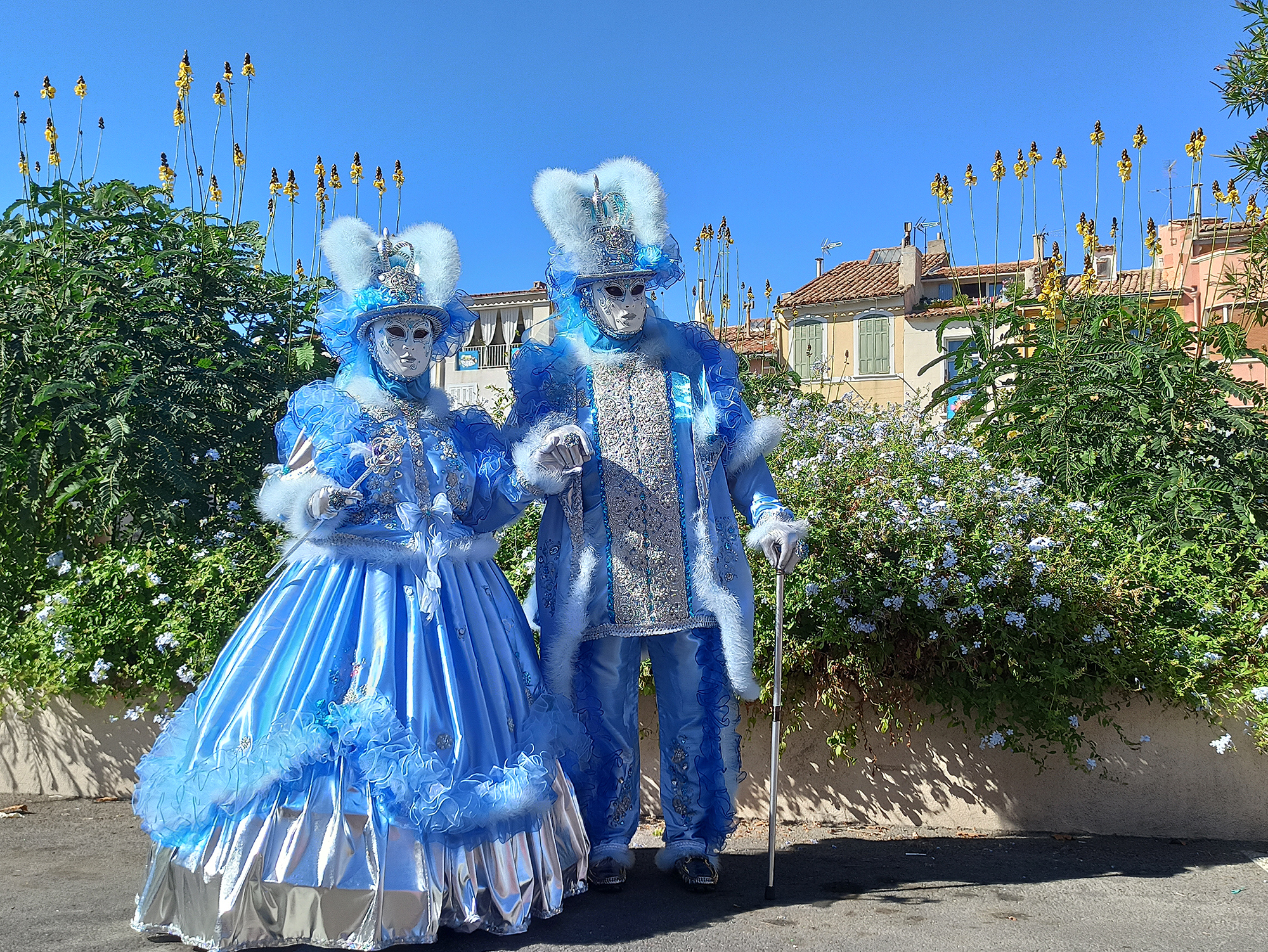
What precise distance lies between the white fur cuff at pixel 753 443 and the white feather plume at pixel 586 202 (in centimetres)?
65

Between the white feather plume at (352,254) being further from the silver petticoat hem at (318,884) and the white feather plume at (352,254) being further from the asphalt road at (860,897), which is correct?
the asphalt road at (860,897)

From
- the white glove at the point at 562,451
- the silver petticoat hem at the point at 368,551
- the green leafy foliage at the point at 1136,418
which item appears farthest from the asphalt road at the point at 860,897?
the green leafy foliage at the point at 1136,418

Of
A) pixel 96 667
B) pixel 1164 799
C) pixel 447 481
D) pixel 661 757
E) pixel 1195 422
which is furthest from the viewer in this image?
pixel 1195 422

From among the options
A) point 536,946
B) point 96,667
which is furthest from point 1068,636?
point 96,667

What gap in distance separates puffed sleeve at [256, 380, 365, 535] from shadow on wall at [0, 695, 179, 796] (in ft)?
6.15

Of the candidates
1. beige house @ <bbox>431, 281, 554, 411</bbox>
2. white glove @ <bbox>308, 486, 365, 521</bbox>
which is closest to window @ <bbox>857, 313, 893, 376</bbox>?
beige house @ <bbox>431, 281, 554, 411</bbox>

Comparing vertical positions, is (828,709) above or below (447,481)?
below

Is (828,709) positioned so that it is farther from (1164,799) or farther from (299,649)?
(299,649)

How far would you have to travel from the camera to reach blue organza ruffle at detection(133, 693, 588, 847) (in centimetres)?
257

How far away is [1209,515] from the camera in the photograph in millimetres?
4180

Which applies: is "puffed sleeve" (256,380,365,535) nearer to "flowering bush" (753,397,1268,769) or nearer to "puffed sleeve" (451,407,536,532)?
"puffed sleeve" (451,407,536,532)

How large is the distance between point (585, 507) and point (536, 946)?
1.23 m

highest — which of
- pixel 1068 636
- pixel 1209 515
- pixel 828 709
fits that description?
pixel 1209 515

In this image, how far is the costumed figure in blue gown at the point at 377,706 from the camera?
257cm
